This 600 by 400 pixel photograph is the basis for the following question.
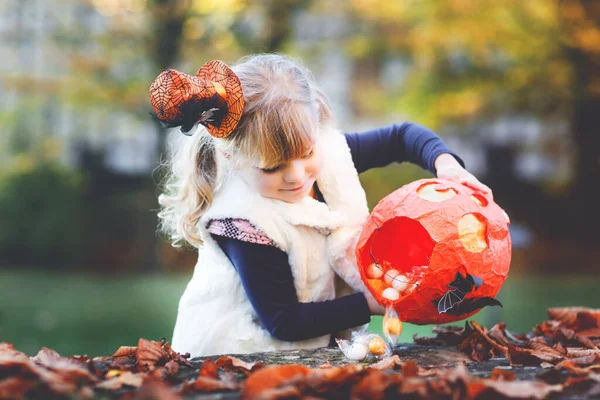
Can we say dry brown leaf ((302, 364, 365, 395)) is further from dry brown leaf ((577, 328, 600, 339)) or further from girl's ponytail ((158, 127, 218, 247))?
dry brown leaf ((577, 328, 600, 339))

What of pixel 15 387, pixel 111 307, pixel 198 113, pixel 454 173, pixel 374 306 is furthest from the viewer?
pixel 111 307

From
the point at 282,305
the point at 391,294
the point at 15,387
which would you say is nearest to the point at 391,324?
the point at 391,294

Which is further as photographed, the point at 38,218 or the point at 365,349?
the point at 38,218

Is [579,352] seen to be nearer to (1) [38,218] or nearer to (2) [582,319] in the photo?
(2) [582,319]

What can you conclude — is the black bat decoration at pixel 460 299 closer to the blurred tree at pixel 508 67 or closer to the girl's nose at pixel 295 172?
the girl's nose at pixel 295 172

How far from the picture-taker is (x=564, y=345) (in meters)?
2.71

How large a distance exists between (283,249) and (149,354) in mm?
685

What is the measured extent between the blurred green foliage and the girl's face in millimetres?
10149

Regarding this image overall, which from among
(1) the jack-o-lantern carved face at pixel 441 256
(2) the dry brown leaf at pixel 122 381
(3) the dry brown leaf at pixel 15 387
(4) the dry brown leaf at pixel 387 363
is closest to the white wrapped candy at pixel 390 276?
(1) the jack-o-lantern carved face at pixel 441 256

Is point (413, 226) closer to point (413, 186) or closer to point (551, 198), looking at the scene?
point (413, 186)

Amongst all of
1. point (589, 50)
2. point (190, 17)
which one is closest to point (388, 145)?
point (190, 17)

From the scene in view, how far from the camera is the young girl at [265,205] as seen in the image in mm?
2514

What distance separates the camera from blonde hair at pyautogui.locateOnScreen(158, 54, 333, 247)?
2.52m

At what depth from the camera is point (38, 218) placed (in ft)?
39.7
